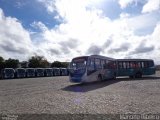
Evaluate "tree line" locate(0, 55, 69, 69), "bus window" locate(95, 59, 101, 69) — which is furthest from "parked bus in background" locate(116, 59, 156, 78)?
"tree line" locate(0, 55, 69, 69)

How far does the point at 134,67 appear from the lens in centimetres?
3080

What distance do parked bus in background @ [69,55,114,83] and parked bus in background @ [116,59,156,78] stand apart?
7.71 meters

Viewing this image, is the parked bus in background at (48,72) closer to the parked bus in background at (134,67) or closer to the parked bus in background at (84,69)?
the parked bus in background at (134,67)

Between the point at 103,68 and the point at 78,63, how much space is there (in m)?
4.52

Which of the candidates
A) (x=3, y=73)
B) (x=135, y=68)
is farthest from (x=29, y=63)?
(x=135, y=68)

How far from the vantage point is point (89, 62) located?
22.1 m

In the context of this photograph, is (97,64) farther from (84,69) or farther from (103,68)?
(84,69)

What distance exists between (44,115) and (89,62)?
14.8 meters

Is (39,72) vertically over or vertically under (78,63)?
under

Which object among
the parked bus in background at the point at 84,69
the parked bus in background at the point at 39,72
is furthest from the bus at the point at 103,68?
the parked bus in background at the point at 39,72

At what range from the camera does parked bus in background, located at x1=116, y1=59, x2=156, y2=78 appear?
30.7 m

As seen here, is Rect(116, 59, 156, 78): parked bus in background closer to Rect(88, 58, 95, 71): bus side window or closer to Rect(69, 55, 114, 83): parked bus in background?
Rect(69, 55, 114, 83): parked bus in background

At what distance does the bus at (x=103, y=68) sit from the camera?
21575mm

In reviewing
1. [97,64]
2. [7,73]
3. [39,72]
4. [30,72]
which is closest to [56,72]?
[39,72]
